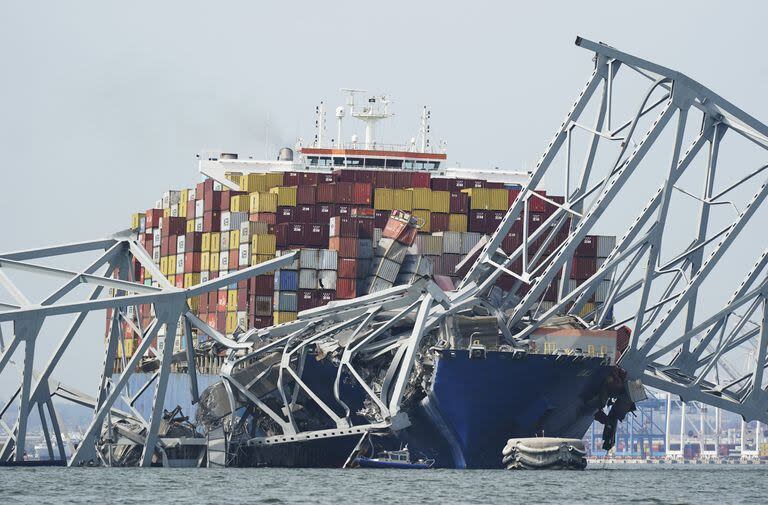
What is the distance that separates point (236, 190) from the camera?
9256 centimetres

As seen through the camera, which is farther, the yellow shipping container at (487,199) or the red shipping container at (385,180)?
the red shipping container at (385,180)

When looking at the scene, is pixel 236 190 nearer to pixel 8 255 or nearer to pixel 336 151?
pixel 336 151

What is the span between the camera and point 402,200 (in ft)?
274

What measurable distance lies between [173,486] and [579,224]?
18729 millimetres

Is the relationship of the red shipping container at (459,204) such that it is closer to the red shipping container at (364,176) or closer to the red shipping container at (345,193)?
the red shipping container at (345,193)

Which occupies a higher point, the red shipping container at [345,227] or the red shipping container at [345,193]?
the red shipping container at [345,193]

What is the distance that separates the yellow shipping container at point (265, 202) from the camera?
8519cm

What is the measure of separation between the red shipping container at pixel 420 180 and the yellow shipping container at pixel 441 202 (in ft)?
11.1

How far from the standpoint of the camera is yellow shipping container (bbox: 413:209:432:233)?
81.4 m

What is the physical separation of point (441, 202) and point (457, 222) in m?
1.48

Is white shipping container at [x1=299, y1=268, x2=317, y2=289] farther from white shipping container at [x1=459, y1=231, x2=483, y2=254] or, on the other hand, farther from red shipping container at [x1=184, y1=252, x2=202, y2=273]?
red shipping container at [x1=184, y1=252, x2=202, y2=273]

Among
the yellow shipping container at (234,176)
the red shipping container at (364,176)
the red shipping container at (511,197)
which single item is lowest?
the red shipping container at (511,197)

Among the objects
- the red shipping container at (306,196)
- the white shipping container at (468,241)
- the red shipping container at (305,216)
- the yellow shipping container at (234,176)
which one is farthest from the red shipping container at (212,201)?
the white shipping container at (468,241)

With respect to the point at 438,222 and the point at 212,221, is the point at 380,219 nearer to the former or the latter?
the point at 438,222
